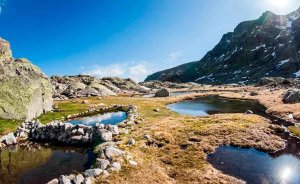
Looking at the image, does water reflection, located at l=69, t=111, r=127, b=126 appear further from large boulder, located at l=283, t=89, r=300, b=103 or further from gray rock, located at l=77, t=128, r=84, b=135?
large boulder, located at l=283, t=89, r=300, b=103

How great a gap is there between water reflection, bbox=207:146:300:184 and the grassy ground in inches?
45.8

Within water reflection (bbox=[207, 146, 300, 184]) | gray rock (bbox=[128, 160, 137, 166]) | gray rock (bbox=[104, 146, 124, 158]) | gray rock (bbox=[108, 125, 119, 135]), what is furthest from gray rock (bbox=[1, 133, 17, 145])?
water reflection (bbox=[207, 146, 300, 184])

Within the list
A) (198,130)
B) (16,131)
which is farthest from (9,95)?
(198,130)

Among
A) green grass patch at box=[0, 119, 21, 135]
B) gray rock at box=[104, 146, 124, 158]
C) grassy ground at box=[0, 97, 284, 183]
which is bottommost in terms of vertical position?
grassy ground at box=[0, 97, 284, 183]

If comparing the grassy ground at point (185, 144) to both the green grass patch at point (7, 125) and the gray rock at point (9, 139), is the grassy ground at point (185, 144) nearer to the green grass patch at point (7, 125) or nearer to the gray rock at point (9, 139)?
the gray rock at point (9, 139)

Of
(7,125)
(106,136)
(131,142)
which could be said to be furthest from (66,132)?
(131,142)

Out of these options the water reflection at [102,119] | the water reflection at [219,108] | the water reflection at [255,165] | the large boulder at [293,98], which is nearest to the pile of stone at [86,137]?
the water reflection at [102,119]

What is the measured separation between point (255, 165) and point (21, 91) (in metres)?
38.1

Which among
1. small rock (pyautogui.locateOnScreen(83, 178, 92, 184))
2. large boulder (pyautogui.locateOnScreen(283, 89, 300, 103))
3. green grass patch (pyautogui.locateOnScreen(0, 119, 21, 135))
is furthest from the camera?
large boulder (pyautogui.locateOnScreen(283, 89, 300, 103))

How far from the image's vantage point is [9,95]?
44875 millimetres

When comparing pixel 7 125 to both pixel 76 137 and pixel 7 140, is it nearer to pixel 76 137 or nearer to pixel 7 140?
pixel 7 140

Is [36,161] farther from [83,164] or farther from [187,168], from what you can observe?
[187,168]

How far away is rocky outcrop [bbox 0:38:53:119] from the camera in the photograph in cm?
4422

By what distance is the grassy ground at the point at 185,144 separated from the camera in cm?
2334
